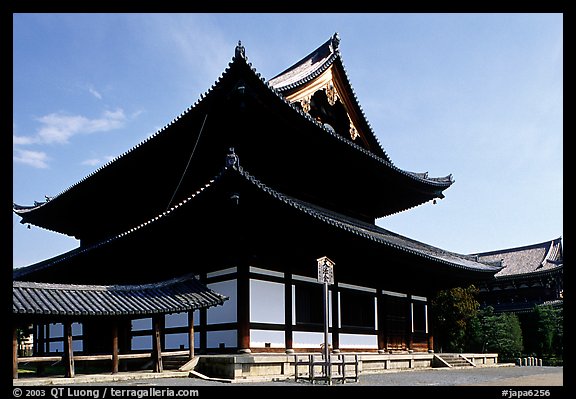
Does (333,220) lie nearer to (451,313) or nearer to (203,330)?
(203,330)

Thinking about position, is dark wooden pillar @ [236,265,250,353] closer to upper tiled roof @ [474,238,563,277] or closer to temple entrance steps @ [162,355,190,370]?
temple entrance steps @ [162,355,190,370]

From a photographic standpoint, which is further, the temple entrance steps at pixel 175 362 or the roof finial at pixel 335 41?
the roof finial at pixel 335 41

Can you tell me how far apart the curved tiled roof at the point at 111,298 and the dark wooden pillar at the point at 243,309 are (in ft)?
1.80

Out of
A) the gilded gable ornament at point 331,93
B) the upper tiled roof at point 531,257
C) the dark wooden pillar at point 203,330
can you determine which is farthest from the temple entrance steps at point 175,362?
the upper tiled roof at point 531,257

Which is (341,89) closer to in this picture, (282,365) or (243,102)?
(243,102)

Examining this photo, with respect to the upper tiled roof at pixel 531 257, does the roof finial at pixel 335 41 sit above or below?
above

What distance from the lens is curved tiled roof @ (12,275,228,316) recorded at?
13.2m

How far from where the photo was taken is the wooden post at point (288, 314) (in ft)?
57.2

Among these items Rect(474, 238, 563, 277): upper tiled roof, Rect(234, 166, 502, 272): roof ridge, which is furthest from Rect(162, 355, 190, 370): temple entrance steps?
Rect(474, 238, 563, 277): upper tiled roof

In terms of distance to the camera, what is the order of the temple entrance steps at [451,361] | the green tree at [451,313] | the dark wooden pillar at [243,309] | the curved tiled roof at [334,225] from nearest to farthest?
1. the curved tiled roof at [334,225]
2. the dark wooden pillar at [243,309]
3. the temple entrance steps at [451,361]
4. the green tree at [451,313]

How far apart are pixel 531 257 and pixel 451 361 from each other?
3086cm

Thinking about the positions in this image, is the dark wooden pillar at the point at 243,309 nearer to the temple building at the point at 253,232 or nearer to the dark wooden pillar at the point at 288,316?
the temple building at the point at 253,232

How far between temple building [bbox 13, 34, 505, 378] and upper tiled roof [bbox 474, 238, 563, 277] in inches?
999

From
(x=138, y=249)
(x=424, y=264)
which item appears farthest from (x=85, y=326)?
(x=424, y=264)
